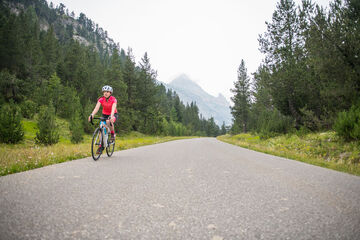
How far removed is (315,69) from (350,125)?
5.10m

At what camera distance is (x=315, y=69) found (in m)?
12.5

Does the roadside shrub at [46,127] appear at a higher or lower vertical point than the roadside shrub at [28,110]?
lower

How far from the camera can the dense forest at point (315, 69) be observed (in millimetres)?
10180

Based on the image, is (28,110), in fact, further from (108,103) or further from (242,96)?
(242,96)

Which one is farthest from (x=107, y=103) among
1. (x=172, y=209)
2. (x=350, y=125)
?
(x=350, y=125)

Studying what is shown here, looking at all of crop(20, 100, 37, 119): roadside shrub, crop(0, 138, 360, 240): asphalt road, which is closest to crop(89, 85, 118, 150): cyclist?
crop(0, 138, 360, 240): asphalt road

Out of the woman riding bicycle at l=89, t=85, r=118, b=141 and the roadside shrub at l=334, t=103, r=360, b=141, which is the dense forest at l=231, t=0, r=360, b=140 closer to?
the roadside shrub at l=334, t=103, r=360, b=141

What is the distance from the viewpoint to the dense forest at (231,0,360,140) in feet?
33.4

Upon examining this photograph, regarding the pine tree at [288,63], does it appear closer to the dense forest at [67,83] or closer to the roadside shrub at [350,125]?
the roadside shrub at [350,125]

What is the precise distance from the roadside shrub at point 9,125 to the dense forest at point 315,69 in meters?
20.4

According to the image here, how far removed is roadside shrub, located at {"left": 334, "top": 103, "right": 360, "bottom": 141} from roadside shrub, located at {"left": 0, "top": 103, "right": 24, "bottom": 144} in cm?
2036

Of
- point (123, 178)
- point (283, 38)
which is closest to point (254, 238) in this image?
point (123, 178)

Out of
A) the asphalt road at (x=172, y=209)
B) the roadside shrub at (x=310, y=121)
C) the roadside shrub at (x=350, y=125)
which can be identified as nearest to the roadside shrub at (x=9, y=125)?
the asphalt road at (x=172, y=209)

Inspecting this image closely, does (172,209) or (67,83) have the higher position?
(67,83)
